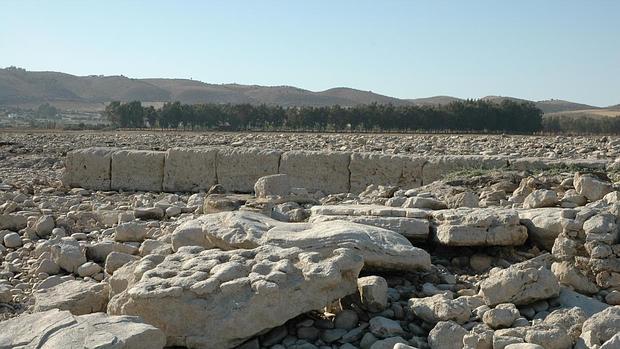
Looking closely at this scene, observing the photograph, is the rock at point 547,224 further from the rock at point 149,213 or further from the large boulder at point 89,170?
the large boulder at point 89,170

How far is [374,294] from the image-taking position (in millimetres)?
4453

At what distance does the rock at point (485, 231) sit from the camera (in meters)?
5.32

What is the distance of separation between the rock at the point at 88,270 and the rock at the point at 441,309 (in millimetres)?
2811

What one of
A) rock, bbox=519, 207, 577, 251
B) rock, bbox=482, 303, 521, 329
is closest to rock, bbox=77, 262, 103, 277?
rock, bbox=482, 303, 521, 329

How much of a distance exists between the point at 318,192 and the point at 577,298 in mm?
5414

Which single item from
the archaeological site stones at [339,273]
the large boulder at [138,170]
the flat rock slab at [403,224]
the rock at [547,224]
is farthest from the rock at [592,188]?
the large boulder at [138,170]

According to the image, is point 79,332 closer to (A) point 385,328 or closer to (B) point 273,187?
(A) point 385,328

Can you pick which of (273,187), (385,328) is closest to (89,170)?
(273,187)

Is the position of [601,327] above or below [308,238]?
below

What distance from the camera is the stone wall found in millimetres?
9461

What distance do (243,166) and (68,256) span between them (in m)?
4.56

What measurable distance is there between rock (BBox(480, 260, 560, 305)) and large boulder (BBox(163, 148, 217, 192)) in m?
6.77

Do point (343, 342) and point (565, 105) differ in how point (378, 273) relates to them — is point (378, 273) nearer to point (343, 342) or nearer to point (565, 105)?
point (343, 342)

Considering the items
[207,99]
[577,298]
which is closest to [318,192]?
[577,298]
